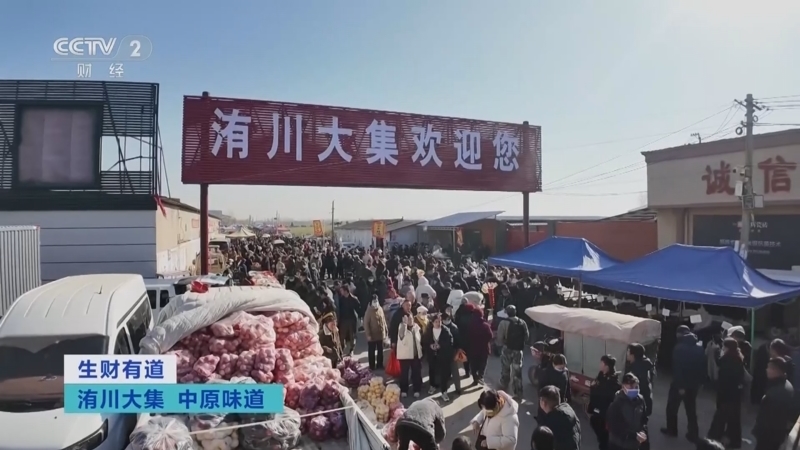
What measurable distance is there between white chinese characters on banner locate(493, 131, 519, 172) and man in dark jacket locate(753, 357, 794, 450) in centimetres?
1121

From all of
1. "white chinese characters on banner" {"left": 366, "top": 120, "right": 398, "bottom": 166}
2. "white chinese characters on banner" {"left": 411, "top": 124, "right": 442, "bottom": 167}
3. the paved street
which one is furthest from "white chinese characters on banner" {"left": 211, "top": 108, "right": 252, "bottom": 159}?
the paved street

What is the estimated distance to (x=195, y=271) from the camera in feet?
66.2

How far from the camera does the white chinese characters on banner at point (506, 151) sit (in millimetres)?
15938

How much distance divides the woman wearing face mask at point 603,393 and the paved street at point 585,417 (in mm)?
458

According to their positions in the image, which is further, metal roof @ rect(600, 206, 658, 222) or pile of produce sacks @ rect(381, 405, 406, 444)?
metal roof @ rect(600, 206, 658, 222)

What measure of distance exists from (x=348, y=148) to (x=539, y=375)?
9.18m

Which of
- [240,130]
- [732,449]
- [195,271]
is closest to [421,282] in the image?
[240,130]

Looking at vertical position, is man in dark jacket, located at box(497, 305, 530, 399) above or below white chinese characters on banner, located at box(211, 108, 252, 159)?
below

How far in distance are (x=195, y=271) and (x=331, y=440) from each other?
1807 centimetres

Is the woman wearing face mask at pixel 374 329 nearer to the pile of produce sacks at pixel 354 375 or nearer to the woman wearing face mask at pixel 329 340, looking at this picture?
the woman wearing face mask at pixel 329 340

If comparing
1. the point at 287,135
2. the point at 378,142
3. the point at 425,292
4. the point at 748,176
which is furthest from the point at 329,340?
the point at 748,176

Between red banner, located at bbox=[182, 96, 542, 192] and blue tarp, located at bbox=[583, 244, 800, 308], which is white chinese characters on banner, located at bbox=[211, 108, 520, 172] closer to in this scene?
red banner, located at bbox=[182, 96, 542, 192]
